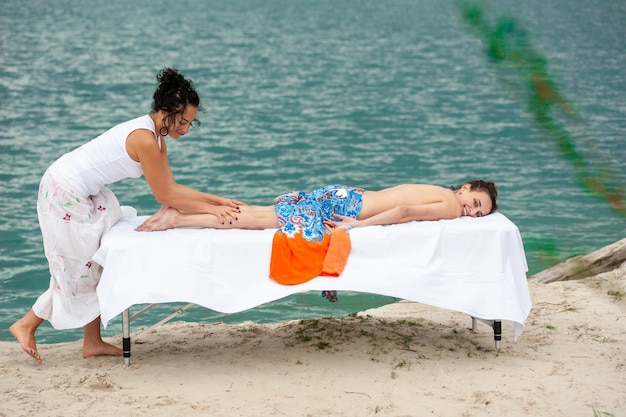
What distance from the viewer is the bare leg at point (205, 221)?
4.34 m

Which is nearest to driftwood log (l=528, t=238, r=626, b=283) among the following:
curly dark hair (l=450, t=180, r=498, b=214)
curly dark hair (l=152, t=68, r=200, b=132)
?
curly dark hair (l=450, t=180, r=498, b=214)

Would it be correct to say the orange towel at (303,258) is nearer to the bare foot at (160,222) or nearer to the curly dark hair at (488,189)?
the bare foot at (160,222)

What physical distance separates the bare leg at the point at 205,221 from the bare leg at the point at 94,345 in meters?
0.56

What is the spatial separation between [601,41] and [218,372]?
19.9m

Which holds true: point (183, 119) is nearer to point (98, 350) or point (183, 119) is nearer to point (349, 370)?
point (98, 350)

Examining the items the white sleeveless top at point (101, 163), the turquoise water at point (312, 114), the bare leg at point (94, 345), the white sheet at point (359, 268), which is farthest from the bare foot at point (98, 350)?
the turquoise water at point (312, 114)

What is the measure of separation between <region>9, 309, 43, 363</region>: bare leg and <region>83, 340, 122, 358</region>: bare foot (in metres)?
0.23

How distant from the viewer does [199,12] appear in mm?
32312

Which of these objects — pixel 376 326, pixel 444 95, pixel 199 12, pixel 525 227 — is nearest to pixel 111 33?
pixel 199 12

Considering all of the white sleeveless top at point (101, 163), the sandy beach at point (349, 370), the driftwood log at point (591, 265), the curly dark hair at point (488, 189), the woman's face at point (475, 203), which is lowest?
the sandy beach at point (349, 370)

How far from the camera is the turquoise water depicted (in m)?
8.02

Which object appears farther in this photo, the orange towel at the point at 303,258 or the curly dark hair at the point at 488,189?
the curly dark hair at the point at 488,189

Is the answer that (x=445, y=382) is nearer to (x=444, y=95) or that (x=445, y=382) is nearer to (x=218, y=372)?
(x=218, y=372)

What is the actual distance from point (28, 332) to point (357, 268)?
1625 mm
